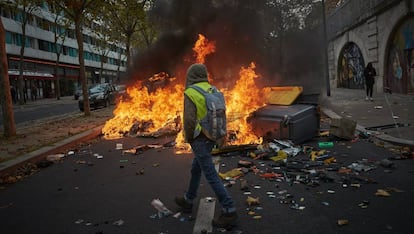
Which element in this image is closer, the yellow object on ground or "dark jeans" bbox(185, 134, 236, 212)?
"dark jeans" bbox(185, 134, 236, 212)

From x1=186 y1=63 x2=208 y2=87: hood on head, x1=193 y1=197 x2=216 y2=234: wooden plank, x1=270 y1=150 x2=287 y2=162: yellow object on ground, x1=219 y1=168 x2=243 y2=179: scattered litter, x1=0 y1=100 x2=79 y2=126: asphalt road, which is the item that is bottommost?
x1=193 y1=197 x2=216 y2=234: wooden plank

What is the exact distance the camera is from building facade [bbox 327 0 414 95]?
671 inches

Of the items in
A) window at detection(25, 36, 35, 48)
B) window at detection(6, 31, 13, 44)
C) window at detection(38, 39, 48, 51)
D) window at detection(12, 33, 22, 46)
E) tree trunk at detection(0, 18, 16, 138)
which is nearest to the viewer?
tree trunk at detection(0, 18, 16, 138)

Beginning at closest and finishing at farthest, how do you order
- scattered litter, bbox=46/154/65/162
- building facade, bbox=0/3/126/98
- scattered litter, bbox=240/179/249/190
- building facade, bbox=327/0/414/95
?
scattered litter, bbox=240/179/249/190 → scattered litter, bbox=46/154/65/162 → building facade, bbox=327/0/414/95 → building facade, bbox=0/3/126/98

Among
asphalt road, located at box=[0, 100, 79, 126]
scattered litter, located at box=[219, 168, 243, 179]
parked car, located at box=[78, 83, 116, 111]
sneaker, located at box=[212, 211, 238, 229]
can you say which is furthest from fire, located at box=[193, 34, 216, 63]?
parked car, located at box=[78, 83, 116, 111]

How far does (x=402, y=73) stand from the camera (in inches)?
698

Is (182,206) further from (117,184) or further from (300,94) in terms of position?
(300,94)

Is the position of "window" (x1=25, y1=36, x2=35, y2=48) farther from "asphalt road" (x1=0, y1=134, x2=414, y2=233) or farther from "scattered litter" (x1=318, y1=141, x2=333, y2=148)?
"scattered litter" (x1=318, y1=141, x2=333, y2=148)

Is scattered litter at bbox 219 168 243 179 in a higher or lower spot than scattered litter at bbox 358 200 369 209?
higher

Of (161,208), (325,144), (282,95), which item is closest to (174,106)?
(282,95)

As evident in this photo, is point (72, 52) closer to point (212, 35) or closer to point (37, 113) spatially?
point (37, 113)

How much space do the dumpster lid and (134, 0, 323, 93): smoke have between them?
236 centimetres

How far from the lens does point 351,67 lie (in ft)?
87.1

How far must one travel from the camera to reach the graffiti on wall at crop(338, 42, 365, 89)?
24641mm
